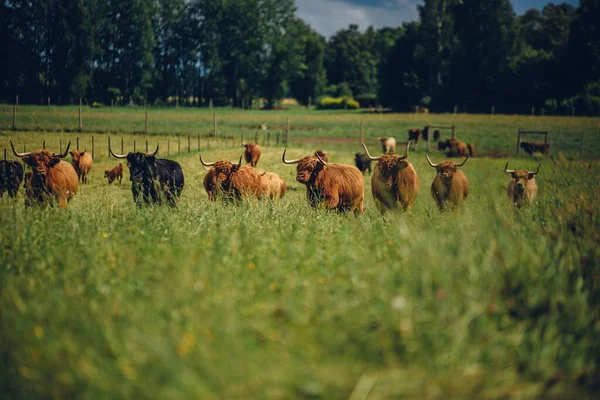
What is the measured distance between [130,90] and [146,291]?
46.6 ft

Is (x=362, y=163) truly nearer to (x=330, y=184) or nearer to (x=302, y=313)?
(x=330, y=184)

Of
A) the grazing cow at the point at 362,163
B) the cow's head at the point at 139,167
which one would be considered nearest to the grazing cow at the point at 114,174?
the cow's head at the point at 139,167

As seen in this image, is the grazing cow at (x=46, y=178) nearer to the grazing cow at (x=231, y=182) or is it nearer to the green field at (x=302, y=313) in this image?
the grazing cow at (x=231, y=182)

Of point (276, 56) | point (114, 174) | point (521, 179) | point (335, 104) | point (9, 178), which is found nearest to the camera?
point (9, 178)

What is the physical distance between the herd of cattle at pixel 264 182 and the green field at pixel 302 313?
4415 millimetres

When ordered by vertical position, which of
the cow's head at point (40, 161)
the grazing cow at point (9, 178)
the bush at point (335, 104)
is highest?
the bush at point (335, 104)

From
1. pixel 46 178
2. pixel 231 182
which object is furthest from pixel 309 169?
pixel 46 178

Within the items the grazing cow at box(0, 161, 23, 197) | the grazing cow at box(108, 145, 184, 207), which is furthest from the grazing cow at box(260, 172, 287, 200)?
the grazing cow at box(0, 161, 23, 197)

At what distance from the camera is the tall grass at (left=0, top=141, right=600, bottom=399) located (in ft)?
10.5

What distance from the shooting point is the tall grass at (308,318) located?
3.20 meters

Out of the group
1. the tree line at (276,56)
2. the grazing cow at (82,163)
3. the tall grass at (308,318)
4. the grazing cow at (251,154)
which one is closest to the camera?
the tall grass at (308,318)

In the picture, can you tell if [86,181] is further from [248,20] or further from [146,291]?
Answer: [248,20]

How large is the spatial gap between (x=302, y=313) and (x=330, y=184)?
6.81m

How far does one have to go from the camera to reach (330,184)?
408 inches
